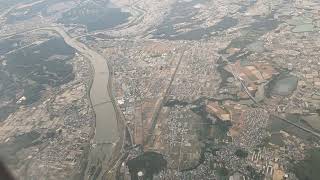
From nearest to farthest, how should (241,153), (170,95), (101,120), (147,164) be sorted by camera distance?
(241,153), (147,164), (101,120), (170,95)

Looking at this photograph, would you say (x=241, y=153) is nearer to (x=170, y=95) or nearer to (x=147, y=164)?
(x=147, y=164)

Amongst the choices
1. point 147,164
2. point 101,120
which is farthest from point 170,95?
point 147,164

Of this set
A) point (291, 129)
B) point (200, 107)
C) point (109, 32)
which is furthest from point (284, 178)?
point (109, 32)

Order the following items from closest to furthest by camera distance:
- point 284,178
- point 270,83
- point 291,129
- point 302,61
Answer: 1. point 284,178
2. point 291,129
3. point 270,83
4. point 302,61

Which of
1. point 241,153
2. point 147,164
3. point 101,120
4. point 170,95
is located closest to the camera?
point 241,153

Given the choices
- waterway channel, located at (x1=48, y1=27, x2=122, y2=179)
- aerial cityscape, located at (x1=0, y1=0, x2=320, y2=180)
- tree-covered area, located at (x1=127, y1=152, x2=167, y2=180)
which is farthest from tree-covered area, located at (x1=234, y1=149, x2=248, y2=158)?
waterway channel, located at (x1=48, y1=27, x2=122, y2=179)

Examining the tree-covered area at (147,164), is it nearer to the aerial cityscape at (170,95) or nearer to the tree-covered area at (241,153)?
the aerial cityscape at (170,95)

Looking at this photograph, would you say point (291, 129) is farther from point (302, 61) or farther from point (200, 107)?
point (302, 61)

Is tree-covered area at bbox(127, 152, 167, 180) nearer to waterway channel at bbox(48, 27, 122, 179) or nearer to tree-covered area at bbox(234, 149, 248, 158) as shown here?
waterway channel at bbox(48, 27, 122, 179)
